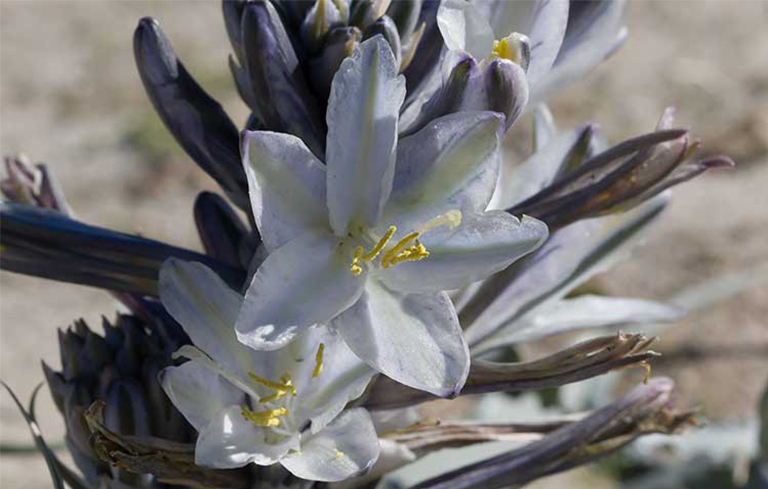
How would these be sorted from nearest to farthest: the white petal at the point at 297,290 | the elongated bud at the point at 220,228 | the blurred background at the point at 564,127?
the white petal at the point at 297,290
the elongated bud at the point at 220,228
the blurred background at the point at 564,127

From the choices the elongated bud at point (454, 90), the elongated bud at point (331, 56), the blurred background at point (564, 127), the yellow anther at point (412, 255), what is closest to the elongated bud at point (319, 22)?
the elongated bud at point (331, 56)

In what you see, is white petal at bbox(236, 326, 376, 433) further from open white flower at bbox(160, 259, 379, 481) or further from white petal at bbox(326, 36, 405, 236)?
white petal at bbox(326, 36, 405, 236)

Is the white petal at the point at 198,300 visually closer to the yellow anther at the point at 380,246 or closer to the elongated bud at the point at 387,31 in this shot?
the yellow anther at the point at 380,246

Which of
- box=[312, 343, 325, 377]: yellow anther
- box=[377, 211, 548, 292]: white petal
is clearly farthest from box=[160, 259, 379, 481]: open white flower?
box=[377, 211, 548, 292]: white petal

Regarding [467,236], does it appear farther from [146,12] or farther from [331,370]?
[146,12]

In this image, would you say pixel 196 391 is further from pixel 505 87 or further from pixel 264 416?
pixel 505 87

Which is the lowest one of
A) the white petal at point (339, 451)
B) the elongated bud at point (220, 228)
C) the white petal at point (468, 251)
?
the white petal at point (339, 451)
